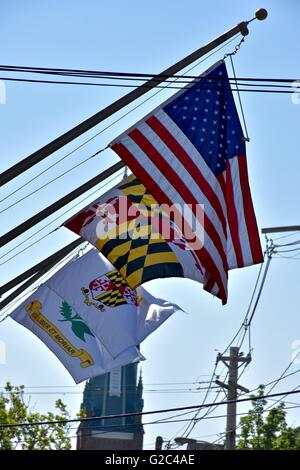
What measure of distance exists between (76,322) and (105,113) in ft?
27.2

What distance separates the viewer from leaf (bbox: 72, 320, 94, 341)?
23203 millimetres

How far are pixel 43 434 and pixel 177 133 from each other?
3337cm

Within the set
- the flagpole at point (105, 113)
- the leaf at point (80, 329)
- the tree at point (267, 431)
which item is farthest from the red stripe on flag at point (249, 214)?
the tree at point (267, 431)

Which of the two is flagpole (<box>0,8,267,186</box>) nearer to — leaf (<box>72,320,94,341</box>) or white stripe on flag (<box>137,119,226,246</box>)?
white stripe on flag (<box>137,119,226,246</box>)

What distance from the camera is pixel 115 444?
171625mm

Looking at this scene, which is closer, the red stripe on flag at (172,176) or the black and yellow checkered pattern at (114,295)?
the red stripe on flag at (172,176)

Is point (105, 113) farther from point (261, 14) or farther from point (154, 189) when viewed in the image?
point (261, 14)

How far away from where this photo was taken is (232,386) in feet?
121

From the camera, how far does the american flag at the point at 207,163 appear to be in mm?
16797

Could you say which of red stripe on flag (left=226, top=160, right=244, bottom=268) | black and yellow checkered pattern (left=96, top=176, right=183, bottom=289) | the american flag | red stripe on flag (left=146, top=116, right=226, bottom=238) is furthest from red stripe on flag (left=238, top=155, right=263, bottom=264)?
black and yellow checkered pattern (left=96, top=176, right=183, bottom=289)

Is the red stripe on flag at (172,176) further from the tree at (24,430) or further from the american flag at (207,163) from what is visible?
the tree at (24,430)

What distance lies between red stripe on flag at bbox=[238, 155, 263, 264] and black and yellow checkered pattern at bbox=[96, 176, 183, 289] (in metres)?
1.26

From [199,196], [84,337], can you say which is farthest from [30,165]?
[84,337]
